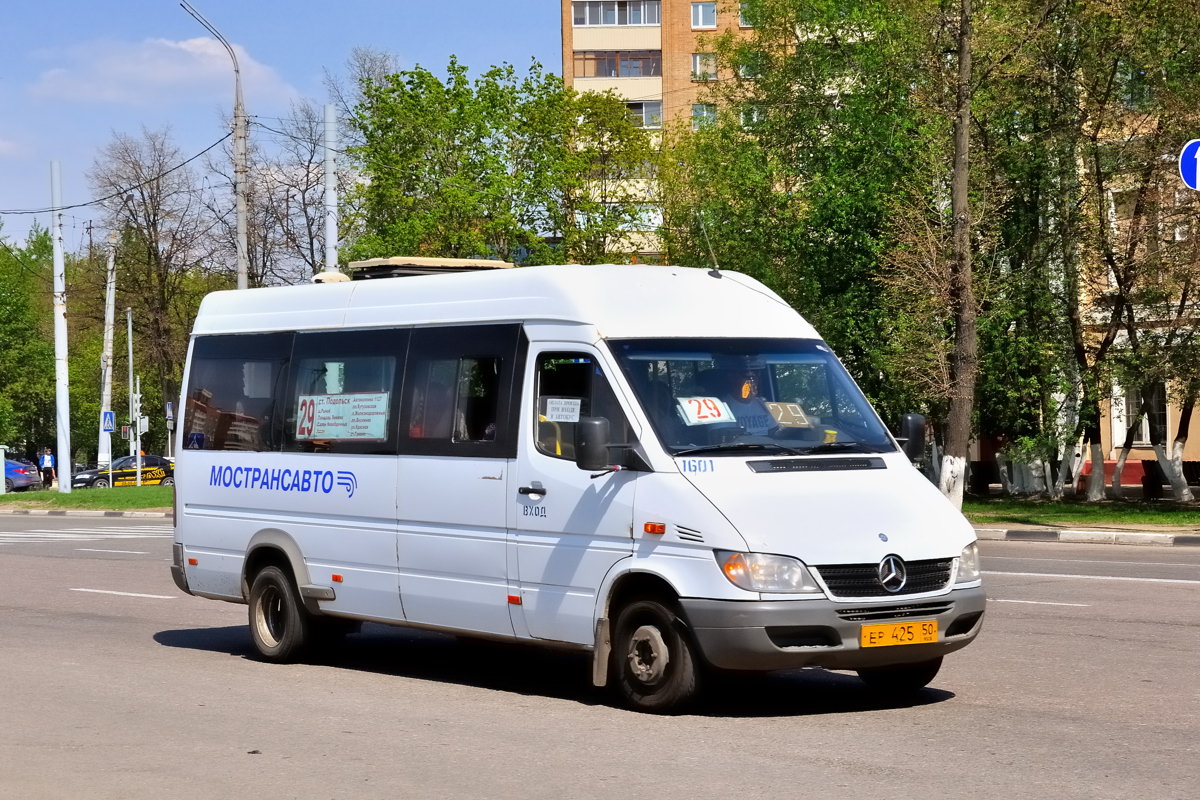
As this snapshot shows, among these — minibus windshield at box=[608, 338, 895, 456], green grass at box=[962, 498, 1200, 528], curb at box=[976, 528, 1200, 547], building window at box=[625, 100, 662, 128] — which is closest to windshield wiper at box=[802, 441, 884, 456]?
minibus windshield at box=[608, 338, 895, 456]

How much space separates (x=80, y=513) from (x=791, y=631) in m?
34.8

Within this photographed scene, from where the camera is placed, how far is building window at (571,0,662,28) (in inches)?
3029

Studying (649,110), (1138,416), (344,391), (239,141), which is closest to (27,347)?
(649,110)

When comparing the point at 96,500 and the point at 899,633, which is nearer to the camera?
the point at 899,633

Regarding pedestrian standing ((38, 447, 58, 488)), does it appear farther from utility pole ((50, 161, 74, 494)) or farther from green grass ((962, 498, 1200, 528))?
green grass ((962, 498, 1200, 528))

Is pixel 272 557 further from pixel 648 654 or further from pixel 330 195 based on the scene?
pixel 330 195

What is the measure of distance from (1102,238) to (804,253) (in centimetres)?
667

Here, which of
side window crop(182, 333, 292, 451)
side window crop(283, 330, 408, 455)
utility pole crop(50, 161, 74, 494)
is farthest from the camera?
utility pole crop(50, 161, 74, 494)

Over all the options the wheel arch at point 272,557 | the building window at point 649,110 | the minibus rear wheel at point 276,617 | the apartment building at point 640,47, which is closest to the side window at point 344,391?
the wheel arch at point 272,557

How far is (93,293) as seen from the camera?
2958 inches

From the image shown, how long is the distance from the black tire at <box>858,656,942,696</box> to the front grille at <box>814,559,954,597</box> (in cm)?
80

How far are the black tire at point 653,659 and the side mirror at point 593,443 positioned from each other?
2.60ft

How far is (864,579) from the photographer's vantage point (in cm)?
837

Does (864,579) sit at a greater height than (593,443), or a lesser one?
lesser
